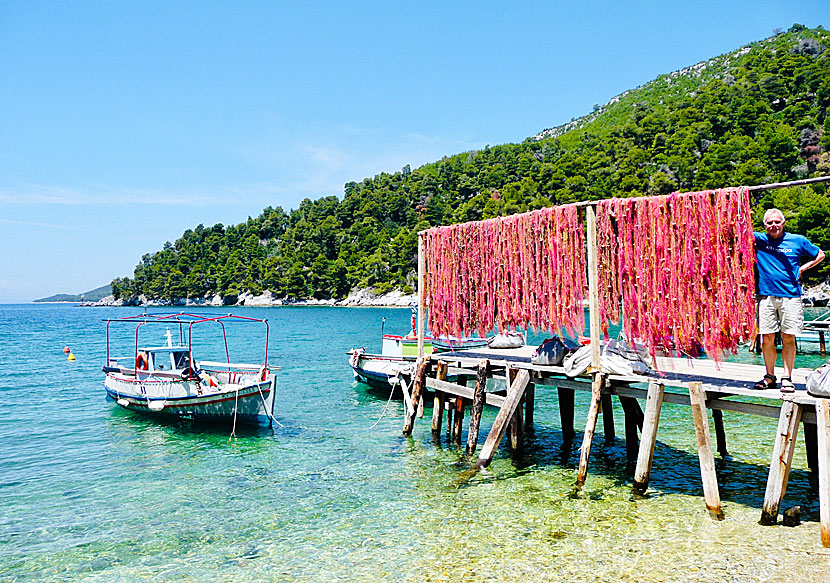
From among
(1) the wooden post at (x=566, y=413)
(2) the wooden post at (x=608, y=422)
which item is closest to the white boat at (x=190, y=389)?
(1) the wooden post at (x=566, y=413)

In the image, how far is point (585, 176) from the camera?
101 m

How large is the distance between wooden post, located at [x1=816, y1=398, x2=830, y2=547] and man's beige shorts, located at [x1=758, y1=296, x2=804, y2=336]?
115 cm

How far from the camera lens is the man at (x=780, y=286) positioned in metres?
8.13

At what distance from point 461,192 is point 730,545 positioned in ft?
456

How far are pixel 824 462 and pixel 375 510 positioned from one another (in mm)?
6722

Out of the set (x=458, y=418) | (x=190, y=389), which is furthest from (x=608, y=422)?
(x=190, y=389)

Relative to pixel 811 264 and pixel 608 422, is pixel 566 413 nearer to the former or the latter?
pixel 608 422

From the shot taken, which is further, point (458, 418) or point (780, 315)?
point (458, 418)

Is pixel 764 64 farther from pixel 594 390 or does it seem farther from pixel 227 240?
pixel 227 240

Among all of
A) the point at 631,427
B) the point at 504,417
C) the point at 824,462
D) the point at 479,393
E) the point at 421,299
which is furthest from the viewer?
the point at 421,299

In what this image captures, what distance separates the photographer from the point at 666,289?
361 inches

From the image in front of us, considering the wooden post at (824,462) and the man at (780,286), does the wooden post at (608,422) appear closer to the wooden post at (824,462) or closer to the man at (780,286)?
the man at (780,286)

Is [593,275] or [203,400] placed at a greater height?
Answer: [593,275]

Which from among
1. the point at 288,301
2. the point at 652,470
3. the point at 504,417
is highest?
the point at 288,301
